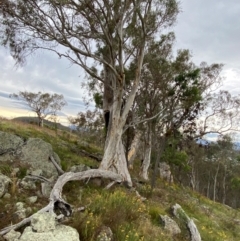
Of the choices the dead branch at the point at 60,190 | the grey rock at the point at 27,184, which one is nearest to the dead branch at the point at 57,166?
the dead branch at the point at 60,190

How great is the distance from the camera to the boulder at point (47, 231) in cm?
428

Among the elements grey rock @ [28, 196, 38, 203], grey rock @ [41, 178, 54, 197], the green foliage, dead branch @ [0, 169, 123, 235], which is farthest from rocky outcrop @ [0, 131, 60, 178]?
the green foliage

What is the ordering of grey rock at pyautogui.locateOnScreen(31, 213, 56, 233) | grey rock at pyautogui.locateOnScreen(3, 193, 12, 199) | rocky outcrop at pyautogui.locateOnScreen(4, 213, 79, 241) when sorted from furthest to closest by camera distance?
grey rock at pyautogui.locateOnScreen(3, 193, 12, 199) → grey rock at pyautogui.locateOnScreen(31, 213, 56, 233) → rocky outcrop at pyautogui.locateOnScreen(4, 213, 79, 241)

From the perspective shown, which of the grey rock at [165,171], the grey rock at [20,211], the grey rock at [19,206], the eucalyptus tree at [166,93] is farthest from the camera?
the grey rock at [165,171]

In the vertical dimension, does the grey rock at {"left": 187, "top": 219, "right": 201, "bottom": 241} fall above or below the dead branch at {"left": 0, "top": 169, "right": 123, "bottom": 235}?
below

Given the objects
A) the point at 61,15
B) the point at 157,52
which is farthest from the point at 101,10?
the point at 157,52

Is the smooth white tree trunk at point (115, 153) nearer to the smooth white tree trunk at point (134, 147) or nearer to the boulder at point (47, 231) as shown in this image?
the boulder at point (47, 231)

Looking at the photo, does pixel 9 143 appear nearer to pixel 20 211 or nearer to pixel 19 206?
pixel 19 206

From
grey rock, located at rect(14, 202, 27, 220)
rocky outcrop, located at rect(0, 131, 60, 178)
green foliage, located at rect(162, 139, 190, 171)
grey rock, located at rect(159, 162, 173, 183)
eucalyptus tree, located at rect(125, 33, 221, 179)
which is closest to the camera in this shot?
grey rock, located at rect(14, 202, 27, 220)

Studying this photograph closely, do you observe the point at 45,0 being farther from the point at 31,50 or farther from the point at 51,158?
the point at 51,158

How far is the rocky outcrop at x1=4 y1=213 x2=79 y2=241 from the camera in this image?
4.28 m

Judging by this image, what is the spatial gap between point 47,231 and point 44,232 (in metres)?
0.08

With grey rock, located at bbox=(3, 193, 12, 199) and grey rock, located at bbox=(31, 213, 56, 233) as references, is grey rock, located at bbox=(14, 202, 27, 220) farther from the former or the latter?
grey rock, located at bbox=(31, 213, 56, 233)

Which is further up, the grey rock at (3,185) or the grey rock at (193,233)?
the grey rock at (3,185)
